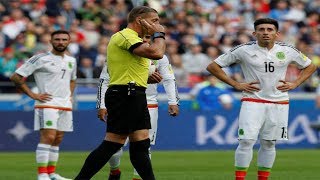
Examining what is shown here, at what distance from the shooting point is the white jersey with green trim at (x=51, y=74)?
16.3 meters

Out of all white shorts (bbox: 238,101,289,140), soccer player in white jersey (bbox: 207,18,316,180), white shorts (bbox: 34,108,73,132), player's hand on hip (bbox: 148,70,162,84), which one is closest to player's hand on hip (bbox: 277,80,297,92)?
soccer player in white jersey (bbox: 207,18,316,180)

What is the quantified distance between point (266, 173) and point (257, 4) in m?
17.5

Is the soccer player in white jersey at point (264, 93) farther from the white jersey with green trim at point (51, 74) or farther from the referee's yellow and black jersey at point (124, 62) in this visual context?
the white jersey with green trim at point (51, 74)

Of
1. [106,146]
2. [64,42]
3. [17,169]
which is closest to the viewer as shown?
[106,146]

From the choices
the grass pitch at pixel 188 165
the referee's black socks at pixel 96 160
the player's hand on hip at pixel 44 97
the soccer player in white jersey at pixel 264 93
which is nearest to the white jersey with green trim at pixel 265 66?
the soccer player in white jersey at pixel 264 93

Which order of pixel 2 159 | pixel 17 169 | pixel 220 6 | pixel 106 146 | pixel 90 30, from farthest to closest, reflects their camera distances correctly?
pixel 220 6, pixel 90 30, pixel 2 159, pixel 17 169, pixel 106 146

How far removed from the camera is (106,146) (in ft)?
38.5

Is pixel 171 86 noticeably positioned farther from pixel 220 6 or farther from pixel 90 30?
pixel 220 6

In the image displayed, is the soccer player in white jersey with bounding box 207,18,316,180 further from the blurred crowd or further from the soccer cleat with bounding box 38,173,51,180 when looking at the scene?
the blurred crowd

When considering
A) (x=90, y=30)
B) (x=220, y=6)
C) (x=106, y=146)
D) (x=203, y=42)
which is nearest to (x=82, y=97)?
(x=90, y=30)

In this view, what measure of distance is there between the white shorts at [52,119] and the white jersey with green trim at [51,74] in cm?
11

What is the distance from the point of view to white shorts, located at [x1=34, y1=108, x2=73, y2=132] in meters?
16.1

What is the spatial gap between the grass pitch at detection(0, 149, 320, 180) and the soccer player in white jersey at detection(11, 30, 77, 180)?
0.67 meters

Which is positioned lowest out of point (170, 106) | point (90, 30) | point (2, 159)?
point (2, 159)
